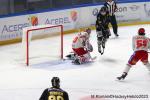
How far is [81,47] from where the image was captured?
38.7ft

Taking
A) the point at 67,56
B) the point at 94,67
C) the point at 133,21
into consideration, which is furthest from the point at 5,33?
the point at 133,21

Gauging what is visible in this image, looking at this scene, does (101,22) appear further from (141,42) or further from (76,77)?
(141,42)

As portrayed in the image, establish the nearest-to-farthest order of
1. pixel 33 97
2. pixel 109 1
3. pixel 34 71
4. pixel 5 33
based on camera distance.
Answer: pixel 33 97 → pixel 34 71 → pixel 5 33 → pixel 109 1

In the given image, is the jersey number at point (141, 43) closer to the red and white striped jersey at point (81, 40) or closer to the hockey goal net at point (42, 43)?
the red and white striped jersey at point (81, 40)

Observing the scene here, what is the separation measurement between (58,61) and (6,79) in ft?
6.67

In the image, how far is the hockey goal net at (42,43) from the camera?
12.1 meters

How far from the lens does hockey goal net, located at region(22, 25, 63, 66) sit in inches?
476

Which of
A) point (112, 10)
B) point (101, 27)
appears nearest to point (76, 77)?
point (101, 27)

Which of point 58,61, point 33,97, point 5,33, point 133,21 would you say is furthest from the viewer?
point 133,21

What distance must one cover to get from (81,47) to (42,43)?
302cm

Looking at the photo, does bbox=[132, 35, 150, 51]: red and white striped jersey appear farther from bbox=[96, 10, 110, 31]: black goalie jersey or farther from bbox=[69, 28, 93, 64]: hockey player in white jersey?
bbox=[96, 10, 110, 31]: black goalie jersey

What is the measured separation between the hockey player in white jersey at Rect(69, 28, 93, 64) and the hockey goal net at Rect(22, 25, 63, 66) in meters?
0.79

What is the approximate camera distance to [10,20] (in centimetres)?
1451

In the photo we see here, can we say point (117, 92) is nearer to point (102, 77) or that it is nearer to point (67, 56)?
point (102, 77)
